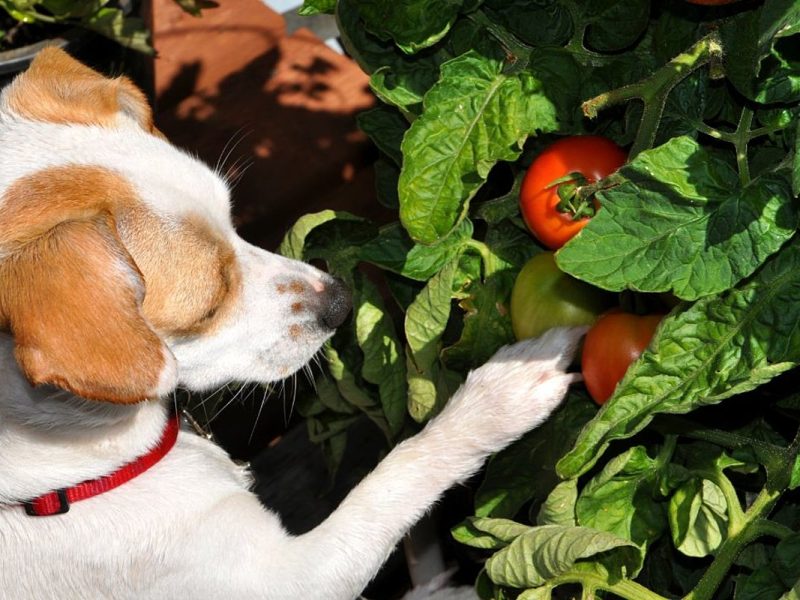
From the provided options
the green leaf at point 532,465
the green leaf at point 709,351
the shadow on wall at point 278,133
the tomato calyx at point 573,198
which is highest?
the tomato calyx at point 573,198

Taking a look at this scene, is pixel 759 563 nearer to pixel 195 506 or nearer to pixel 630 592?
pixel 630 592

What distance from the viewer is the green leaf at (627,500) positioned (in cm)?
172

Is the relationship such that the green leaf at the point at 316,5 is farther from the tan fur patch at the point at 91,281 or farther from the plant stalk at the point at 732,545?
the plant stalk at the point at 732,545

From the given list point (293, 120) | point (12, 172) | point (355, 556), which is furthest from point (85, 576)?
point (293, 120)

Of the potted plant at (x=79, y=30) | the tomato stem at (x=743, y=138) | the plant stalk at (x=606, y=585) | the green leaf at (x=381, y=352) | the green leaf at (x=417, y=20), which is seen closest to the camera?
the tomato stem at (x=743, y=138)

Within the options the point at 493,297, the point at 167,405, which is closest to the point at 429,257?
the point at 493,297

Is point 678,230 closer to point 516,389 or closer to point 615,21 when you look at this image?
point 615,21

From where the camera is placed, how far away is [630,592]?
167 centimetres

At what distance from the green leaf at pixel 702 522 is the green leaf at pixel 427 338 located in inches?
18.9

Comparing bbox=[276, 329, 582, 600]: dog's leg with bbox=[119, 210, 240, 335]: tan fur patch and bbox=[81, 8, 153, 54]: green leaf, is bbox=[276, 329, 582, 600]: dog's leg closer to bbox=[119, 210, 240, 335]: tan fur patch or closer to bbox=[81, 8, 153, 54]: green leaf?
bbox=[119, 210, 240, 335]: tan fur patch

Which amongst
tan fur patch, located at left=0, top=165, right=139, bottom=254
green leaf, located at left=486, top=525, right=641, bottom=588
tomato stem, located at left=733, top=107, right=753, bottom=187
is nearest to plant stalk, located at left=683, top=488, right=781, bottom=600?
green leaf, located at left=486, top=525, right=641, bottom=588

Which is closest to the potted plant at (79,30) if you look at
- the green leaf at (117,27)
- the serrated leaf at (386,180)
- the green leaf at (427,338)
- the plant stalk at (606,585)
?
the green leaf at (117,27)

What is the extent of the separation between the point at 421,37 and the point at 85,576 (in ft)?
3.35

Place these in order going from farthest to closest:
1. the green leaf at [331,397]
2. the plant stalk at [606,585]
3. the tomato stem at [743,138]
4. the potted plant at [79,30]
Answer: the potted plant at [79,30]
the green leaf at [331,397]
the plant stalk at [606,585]
the tomato stem at [743,138]
